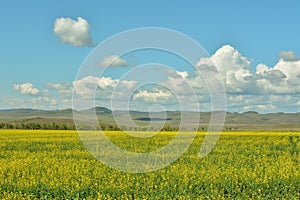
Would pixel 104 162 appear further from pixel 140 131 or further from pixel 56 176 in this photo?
pixel 140 131

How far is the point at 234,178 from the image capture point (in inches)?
730

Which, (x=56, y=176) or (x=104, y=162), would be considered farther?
(x=104, y=162)


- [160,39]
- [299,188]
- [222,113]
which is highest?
[160,39]

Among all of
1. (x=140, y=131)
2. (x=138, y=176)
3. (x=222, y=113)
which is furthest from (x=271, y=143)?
(x=138, y=176)

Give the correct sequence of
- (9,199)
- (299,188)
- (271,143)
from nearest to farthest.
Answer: (9,199)
(299,188)
(271,143)

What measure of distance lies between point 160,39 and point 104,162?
664 centimetres

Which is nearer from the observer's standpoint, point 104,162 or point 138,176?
point 138,176

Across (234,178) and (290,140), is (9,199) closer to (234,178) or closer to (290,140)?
(234,178)

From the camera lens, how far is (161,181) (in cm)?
1800

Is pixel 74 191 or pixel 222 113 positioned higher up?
pixel 222 113

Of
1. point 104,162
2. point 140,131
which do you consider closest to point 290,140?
point 140,131

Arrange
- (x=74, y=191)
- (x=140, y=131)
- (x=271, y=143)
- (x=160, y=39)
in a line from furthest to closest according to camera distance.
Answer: (x=140, y=131), (x=271, y=143), (x=160, y=39), (x=74, y=191)

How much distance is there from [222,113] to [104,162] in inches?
249

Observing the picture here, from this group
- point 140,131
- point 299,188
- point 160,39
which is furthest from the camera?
point 140,131
